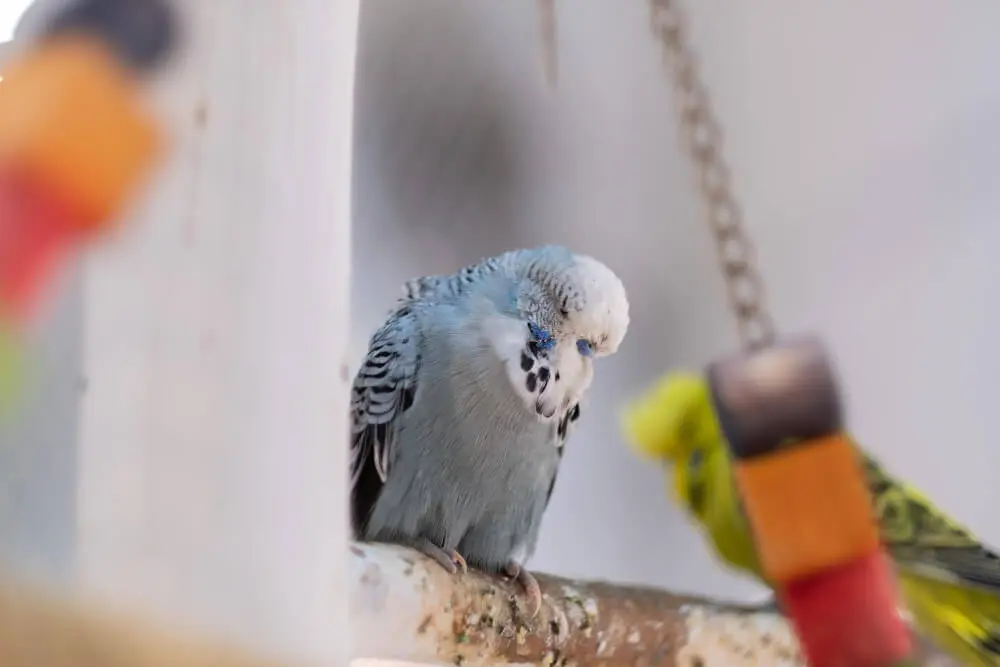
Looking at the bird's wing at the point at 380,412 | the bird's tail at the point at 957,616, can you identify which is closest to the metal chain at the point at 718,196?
the bird's tail at the point at 957,616

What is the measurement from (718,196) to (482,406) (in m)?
0.44

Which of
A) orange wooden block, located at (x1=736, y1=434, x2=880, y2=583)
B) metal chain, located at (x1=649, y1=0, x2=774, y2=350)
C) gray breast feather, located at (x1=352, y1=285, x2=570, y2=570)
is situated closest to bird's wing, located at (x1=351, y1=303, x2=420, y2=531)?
gray breast feather, located at (x1=352, y1=285, x2=570, y2=570)

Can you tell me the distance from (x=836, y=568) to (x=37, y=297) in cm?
46

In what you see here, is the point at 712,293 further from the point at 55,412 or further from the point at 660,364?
the point at 55,412

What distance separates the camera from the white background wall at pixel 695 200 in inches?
63.6

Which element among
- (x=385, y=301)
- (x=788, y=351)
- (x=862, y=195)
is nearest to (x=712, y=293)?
(x=862, y=195)

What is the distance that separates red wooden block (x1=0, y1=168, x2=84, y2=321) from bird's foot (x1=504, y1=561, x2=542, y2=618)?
2.21ft

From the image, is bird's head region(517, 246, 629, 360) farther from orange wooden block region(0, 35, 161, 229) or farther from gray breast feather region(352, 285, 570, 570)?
orange wooden block region(0, 35, 161, 229)

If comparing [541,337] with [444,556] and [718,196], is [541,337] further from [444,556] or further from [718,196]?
[718,196]

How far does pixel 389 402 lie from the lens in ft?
3.49

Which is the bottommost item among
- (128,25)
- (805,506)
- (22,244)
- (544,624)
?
(544,624)

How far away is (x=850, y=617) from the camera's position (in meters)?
0.55

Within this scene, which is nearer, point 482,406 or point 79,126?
point 79,126

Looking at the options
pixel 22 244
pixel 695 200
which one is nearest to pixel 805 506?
pixel 22 244
